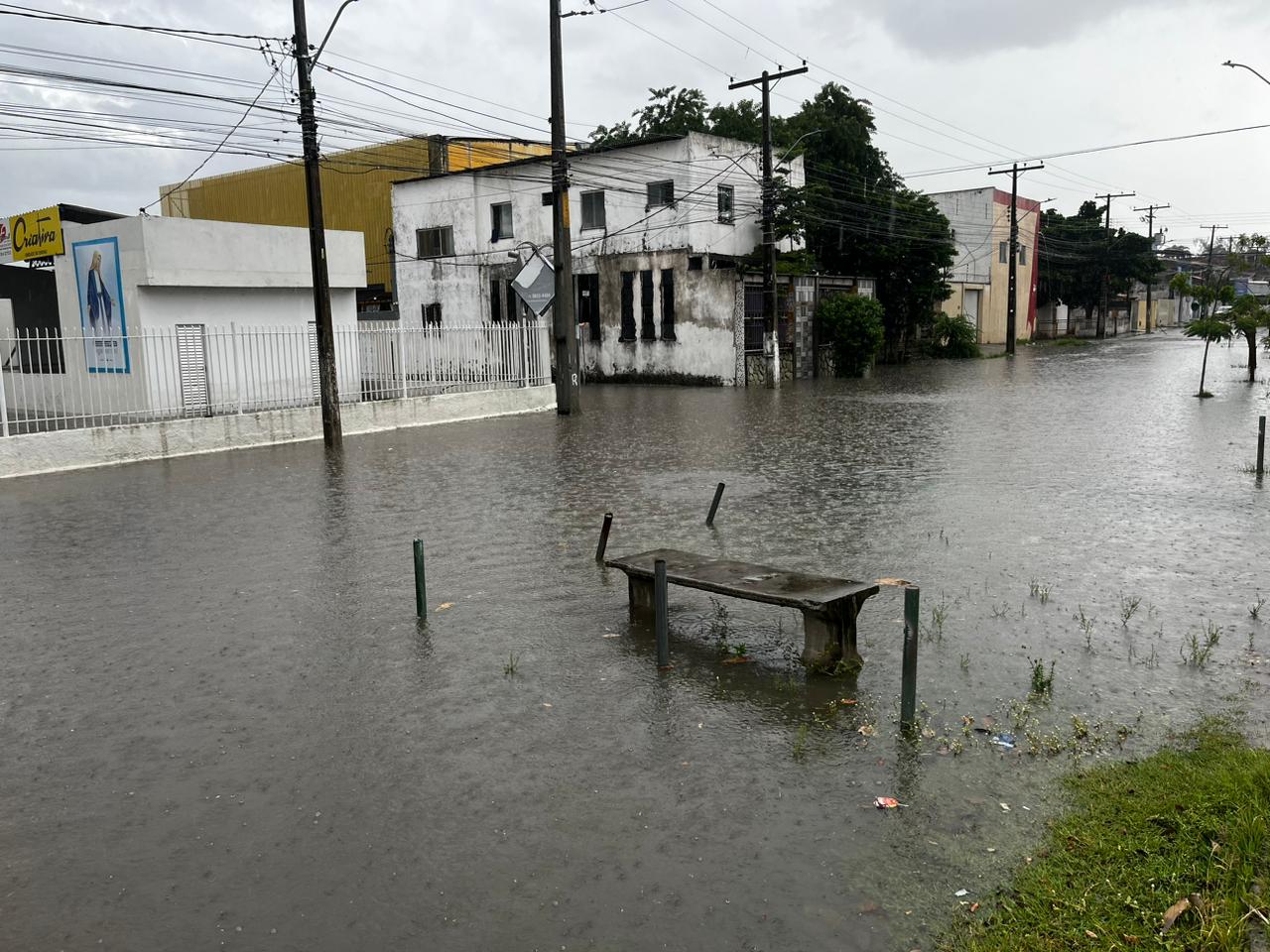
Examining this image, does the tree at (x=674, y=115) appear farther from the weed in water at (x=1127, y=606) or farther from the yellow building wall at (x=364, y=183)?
the weed in water at (x=1127, y=606)

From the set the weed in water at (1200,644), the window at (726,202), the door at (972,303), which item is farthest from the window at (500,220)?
the weed in water at (1200,644)

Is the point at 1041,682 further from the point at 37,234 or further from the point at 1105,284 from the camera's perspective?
the point at 1105,284

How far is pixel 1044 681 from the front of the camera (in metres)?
5.93

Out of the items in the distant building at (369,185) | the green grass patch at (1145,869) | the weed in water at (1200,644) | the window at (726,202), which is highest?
the distant building at (369,185)

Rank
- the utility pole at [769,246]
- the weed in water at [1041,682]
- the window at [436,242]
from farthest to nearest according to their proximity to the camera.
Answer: the window at [436,242], the utility pole at [769,246], the weed in water at [1041,682]

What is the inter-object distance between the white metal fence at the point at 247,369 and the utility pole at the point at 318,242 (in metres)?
1.51

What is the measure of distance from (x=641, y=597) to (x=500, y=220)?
1316 inches

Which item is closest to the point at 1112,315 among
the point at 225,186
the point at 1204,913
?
the point at 225,186

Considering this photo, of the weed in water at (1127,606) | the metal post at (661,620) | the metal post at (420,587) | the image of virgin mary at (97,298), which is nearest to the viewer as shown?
the metal post at (661,620)

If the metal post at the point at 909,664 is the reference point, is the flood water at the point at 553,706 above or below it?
below

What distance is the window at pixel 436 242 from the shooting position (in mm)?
40188

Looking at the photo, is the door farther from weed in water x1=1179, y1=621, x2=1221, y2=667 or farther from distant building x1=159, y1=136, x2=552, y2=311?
weed in water x1=1179, y1=621, x2=1221, y2=667

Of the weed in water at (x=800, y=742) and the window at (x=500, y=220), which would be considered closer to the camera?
the weed in water at (x=800, y=742)

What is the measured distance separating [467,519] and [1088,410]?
16.5 metres
